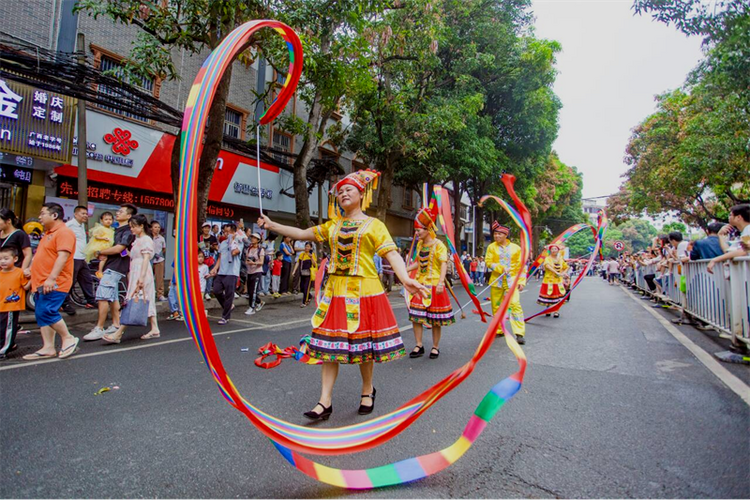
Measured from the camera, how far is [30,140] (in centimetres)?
953

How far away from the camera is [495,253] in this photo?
21.8ft

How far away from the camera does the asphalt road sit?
2209 mm

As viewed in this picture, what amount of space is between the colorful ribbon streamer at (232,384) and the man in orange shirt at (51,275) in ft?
11.3

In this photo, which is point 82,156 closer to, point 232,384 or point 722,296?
point 232,384

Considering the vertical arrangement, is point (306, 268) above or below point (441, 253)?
below

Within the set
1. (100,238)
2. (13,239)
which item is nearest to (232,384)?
(13,239)

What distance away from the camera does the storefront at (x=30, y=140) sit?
9.22m

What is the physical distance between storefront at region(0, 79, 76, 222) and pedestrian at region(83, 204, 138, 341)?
5849 mm

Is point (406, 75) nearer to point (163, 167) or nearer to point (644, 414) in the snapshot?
point (163, 167)

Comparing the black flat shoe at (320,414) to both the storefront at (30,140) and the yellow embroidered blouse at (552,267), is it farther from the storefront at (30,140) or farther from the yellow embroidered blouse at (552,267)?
the storefront at (30,140)

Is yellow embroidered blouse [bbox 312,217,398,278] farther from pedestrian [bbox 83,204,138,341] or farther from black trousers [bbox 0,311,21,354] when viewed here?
black trousers [bbox 0,311,21,354]

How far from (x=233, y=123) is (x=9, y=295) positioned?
12.3m

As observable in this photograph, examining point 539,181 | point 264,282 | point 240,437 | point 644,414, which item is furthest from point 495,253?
point 539,181

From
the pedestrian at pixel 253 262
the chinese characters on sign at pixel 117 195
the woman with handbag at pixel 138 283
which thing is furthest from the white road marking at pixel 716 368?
the chinese characters on sign at pixel 117 195
